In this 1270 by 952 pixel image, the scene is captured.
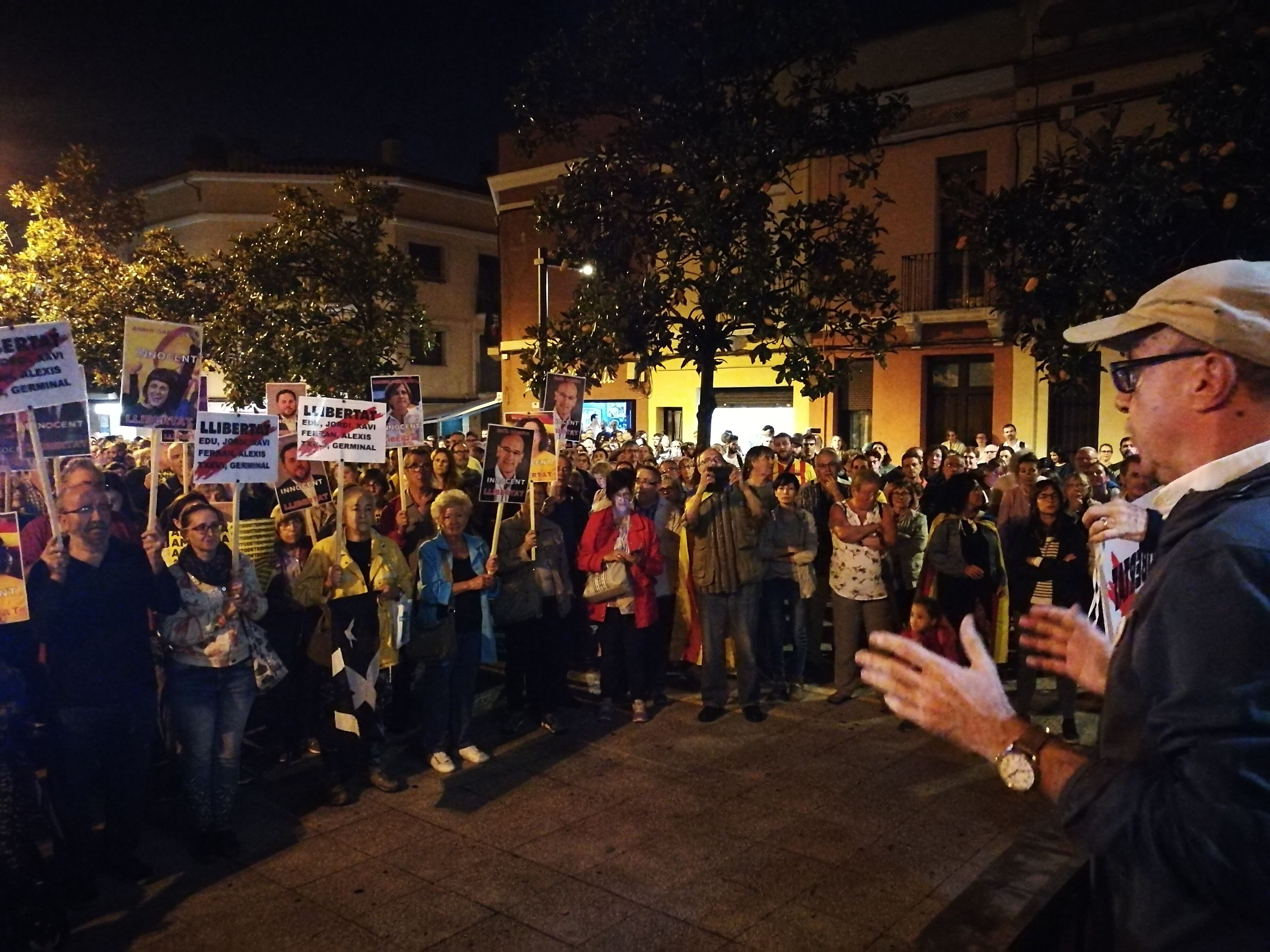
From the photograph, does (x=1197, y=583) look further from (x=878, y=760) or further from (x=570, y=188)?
(x=570, y=188)

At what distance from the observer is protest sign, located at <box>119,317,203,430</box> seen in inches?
237

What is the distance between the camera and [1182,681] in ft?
4.56

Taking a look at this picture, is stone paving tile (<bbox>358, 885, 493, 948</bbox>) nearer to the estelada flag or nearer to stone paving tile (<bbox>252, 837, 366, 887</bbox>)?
stone paving tile (<bbox>252, 837, 366, 887</bbox>)

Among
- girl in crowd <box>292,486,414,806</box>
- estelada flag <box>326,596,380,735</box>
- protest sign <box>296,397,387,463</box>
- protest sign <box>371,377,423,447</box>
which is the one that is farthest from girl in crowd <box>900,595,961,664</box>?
protest sign <box>371,377,423,447</box>

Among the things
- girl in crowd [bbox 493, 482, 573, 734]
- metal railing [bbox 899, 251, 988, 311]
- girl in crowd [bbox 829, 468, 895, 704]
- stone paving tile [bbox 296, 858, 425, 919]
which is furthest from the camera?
metal railing [bbox 899, 251, 988, 311]

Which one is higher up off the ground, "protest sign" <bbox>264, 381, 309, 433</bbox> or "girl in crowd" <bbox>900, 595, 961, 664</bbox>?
"protest sign" <bbox>264, 381, 309, 433</bbox>

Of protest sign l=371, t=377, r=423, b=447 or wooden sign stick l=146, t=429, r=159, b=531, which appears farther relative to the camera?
protest sign l=371, t=377, r=423, b=447

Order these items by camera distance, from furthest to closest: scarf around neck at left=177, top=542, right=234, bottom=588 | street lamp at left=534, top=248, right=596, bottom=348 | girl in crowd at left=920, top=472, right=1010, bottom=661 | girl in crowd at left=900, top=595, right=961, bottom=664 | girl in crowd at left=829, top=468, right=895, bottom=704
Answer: street lamp at left=534, top=248, right=596, bottom=348
girl in crowd at left=829, top=468, right=895, bottom=704
girl in crowd at left=920, top=472, right=1010, bottom=661
girl in crowd at left=900, top=595, right=961, bottom=664
scarf around neck at left=177, top=542, right=234, bottom=588

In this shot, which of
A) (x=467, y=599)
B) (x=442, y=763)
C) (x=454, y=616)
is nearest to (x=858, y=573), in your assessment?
(x=467, y=599)

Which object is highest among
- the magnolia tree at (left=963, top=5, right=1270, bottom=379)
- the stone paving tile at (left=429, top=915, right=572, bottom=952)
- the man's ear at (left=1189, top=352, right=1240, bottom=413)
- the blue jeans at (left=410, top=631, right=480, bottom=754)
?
the magnolia tree at (left=963, top=5, right=1270, bottom=379)

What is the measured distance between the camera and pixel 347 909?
464cm

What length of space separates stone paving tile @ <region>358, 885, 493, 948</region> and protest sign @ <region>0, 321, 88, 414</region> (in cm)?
328

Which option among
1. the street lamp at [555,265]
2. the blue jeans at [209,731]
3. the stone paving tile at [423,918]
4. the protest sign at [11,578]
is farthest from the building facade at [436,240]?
the stone paving tile at [423,918]

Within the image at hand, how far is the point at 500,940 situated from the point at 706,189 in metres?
7.23
